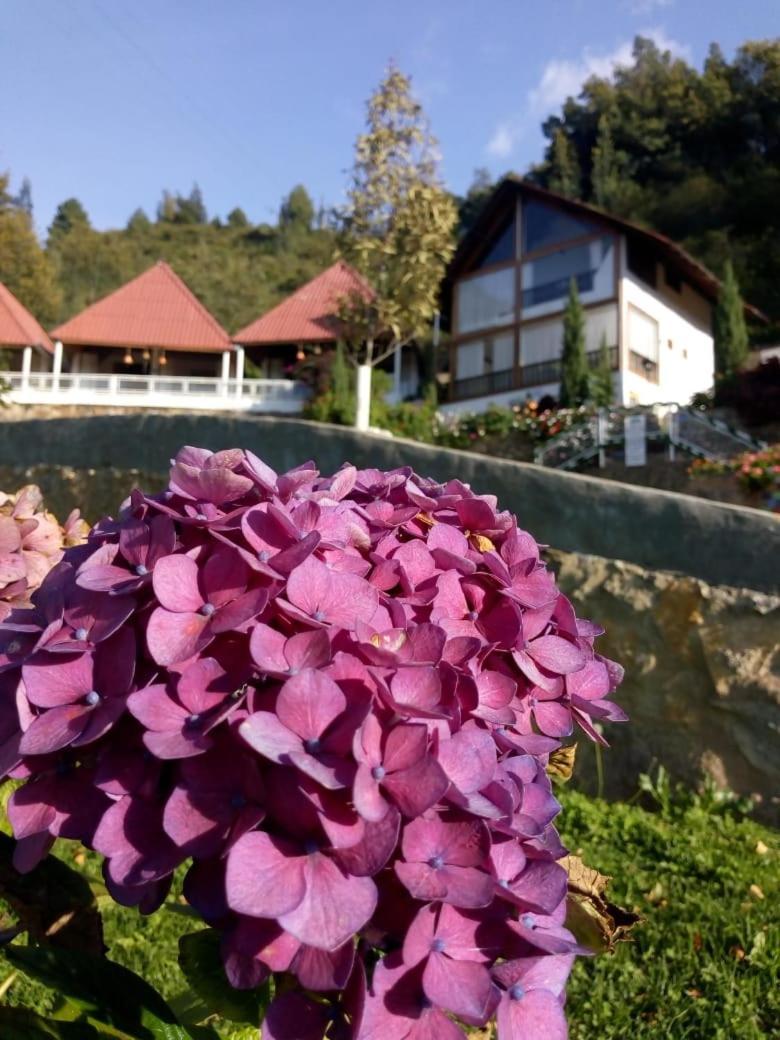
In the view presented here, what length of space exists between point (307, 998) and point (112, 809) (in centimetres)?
22

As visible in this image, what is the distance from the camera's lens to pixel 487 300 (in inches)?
1125

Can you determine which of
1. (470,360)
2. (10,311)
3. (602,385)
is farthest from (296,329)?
(602,385)

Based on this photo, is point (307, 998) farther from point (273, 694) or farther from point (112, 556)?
point (112, 556)

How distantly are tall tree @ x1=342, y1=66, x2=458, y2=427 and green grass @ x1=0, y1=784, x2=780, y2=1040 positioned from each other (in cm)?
1230

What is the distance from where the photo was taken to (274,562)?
0.75m

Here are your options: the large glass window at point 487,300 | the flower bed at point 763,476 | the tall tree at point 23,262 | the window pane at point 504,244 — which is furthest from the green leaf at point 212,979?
the tall tree at point 23,262

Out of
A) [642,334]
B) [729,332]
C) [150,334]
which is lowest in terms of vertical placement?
[150,334]

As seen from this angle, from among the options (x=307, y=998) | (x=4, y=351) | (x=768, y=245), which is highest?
(x=768, y=245)

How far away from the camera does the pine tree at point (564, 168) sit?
147 feet

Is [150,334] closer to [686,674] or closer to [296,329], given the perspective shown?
[296,329]

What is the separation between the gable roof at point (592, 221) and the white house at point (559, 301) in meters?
0.05

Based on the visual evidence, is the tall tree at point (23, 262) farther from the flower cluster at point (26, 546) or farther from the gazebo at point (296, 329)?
the flower cluster at point (26, 546)

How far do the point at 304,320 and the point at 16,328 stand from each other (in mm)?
9153

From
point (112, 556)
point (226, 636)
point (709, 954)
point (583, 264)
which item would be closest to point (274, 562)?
point (226, 636)
